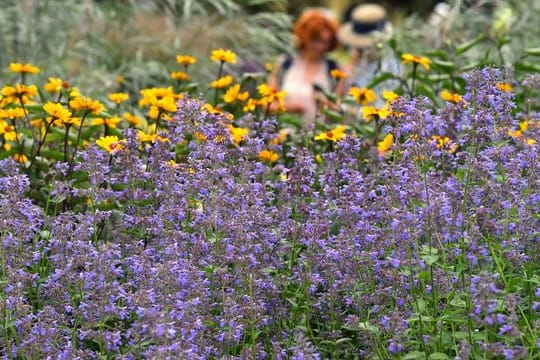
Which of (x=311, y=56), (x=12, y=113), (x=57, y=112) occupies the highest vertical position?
(x=57, y=112)

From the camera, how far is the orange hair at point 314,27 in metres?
9.22

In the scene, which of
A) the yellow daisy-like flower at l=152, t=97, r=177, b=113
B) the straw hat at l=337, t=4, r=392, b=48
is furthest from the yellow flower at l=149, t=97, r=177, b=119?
the straw hat at l=337, t=4, r=392, b=48

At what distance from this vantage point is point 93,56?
309 inches

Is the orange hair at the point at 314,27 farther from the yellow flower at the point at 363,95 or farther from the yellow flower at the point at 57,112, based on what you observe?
the yellow flower at the point at 57,112

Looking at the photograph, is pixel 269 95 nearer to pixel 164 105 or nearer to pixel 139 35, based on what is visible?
pixel 164 105

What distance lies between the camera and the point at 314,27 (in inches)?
363

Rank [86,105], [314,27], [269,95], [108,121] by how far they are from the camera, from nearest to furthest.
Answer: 1. [86,105]
2. [108,121]
3. [269,95]
4. [314,27]

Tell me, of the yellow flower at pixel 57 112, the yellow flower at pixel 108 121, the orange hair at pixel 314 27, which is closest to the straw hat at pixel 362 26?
the orange hair at pixel 314 27

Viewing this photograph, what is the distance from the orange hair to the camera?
9.22 m

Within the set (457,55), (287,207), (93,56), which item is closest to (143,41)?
(93,56)

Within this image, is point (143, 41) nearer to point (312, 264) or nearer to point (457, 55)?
point (457, 55)

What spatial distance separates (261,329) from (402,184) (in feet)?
1.99

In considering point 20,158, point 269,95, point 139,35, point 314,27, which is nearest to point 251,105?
point 269,95

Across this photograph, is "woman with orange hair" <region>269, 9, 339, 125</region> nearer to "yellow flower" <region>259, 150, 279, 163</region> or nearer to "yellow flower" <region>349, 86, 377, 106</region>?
"yellow flower" <region>349, 86, 377, 106</region>
